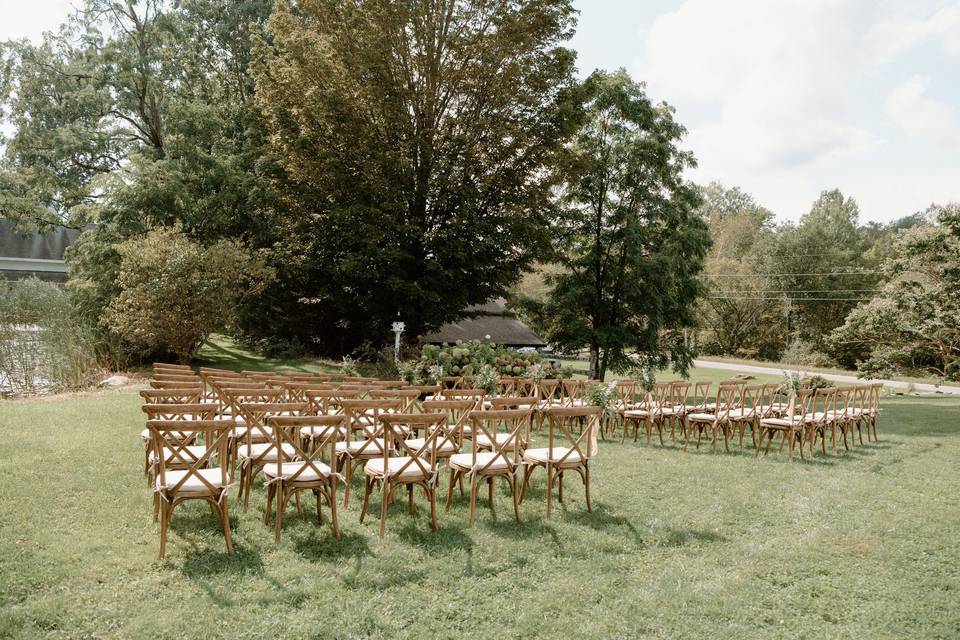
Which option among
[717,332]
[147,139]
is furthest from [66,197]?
[717,332]

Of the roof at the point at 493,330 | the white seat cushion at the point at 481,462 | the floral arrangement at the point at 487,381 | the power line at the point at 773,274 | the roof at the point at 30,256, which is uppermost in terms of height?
the power line at the point at 773,274

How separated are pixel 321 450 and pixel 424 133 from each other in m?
15.1

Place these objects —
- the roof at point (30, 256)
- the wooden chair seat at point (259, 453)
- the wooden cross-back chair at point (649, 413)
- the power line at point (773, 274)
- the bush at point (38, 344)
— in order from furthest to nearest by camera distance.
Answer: the power line at point (773, 274), the roof at point (30, 256), the bush at point (38, 344), the wooden cross-back chair at point (649, 413), the wooden chair seat at point (259, 453)

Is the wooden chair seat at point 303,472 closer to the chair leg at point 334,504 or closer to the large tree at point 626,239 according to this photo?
the chair leg at point 334,504

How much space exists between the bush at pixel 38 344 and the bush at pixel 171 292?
161cm

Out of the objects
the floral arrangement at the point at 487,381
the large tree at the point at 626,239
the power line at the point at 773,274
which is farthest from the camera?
the power line at the point at 773,274

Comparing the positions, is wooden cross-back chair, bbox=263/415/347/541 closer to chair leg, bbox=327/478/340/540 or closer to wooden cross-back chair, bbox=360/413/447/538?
chair leg, bbox=327/478/340/540

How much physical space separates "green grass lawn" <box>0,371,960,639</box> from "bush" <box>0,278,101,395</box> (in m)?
7.73

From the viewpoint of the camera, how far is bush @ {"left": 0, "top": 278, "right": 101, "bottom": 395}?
14336 mm

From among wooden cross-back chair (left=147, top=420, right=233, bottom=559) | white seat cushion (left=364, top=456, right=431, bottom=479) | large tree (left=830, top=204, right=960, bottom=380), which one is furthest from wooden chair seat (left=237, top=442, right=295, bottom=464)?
large tree (left=830, top=204, right=960, bottom=380)

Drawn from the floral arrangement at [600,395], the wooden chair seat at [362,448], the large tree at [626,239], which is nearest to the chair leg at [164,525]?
the wooden chair seat at [362,448]

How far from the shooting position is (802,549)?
5844 millimetres

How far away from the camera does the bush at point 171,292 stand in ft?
55.6

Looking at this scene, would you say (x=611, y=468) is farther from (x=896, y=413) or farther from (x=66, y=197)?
(x=66, y=197)
